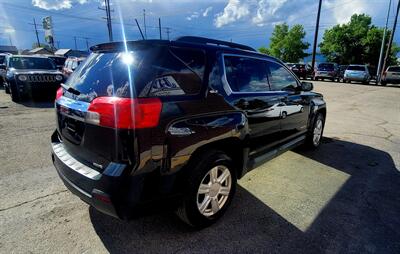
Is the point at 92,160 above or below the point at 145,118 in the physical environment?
below

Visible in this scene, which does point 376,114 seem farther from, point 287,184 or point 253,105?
point 253,105

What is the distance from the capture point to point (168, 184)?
2.27m

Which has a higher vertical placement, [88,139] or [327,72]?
[88,139]

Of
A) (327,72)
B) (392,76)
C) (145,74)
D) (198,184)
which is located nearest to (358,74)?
(392,76)

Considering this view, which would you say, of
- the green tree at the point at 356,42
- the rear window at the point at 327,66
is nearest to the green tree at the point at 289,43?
the green tree at the point at 356,42

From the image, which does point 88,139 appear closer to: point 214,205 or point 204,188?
point 204,188

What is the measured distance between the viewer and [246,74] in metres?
3.17

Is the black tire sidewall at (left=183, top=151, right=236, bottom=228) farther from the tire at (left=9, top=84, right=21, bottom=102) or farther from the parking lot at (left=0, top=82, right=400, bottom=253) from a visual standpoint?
the tire at (left=9, top=84, right=21, bottom=102)

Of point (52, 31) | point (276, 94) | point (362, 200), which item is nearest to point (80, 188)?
point (276, 94)

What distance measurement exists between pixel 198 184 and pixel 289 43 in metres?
55.4

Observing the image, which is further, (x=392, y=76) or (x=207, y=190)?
(x=392, y=76)

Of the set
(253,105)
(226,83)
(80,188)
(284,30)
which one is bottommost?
(80,188)

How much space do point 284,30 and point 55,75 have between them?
52.9m

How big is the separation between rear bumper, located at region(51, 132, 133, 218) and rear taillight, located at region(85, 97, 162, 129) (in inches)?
13.4
